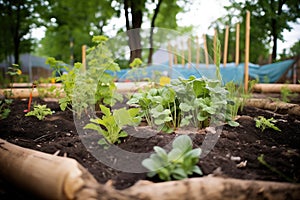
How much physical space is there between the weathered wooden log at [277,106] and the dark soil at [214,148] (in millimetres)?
220

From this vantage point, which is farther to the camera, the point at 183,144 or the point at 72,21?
the point at 72,21

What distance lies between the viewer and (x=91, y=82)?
2285mm

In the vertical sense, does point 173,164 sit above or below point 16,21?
below

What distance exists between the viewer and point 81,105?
2.08 meters

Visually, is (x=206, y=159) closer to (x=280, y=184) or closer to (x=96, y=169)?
(x=280, y=184)

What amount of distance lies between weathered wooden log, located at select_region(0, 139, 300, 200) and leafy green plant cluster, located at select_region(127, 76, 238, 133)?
698 mm

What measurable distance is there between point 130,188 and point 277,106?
2.11 m

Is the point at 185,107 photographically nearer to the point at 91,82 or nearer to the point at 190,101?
the point at 190,101

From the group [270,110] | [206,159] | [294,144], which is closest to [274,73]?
[270,110]

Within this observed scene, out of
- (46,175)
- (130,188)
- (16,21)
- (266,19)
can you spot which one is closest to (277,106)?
(130,188)

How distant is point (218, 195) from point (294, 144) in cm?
89

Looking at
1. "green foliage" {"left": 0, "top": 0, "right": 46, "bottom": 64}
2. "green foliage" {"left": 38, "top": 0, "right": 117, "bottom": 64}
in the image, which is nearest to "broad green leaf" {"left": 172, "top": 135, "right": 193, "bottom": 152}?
"green foliage" {"left": 38, "top": 0, "right": 117, "bottom": 64}

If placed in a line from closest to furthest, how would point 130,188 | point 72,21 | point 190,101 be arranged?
point 130,188, point 190,101, point 72,21

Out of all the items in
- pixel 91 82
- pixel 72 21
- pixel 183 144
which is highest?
pixel 72 21
